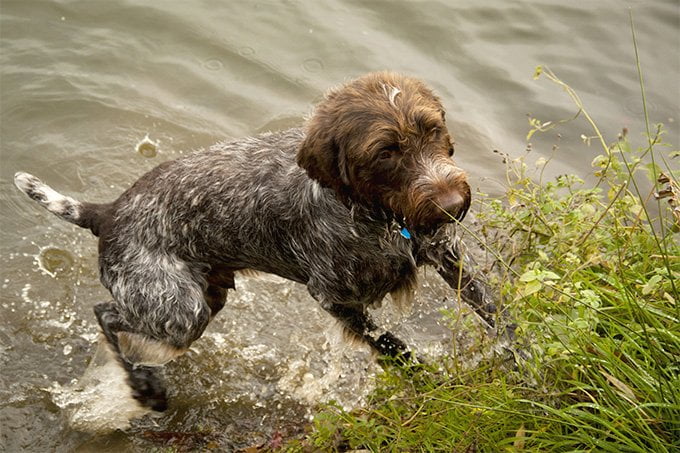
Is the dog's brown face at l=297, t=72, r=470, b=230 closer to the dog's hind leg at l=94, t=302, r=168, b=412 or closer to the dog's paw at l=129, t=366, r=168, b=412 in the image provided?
the dog's hind leg at l=94, t=302, r=168, b=412

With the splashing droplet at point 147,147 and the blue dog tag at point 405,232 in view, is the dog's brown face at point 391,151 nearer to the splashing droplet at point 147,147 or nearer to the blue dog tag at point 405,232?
the blue dog tag at point 405,232

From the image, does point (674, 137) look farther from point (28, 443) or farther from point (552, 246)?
point (28, 443)

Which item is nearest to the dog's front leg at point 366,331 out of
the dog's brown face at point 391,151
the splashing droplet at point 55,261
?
the dog's brown face at point 391,151

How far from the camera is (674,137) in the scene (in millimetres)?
5852

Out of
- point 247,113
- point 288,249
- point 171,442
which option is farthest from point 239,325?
point 247,113

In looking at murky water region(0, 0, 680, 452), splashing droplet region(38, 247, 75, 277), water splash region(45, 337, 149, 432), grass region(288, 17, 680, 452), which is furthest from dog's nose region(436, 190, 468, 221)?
splashing droplet region(38, 247, 75, 277)

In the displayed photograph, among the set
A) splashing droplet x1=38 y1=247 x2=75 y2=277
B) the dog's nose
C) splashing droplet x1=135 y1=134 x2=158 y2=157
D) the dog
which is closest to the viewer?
the dog's nose

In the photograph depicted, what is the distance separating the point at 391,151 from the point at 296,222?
2.67 ft

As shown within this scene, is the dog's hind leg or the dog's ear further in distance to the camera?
the dog's hind leg

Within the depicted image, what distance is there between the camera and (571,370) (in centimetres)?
283

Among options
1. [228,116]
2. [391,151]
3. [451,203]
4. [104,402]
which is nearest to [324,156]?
[391,151]

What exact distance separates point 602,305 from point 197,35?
5.47 meters

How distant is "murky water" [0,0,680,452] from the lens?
4.44 meters

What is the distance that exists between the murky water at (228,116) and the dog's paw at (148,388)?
13cm
